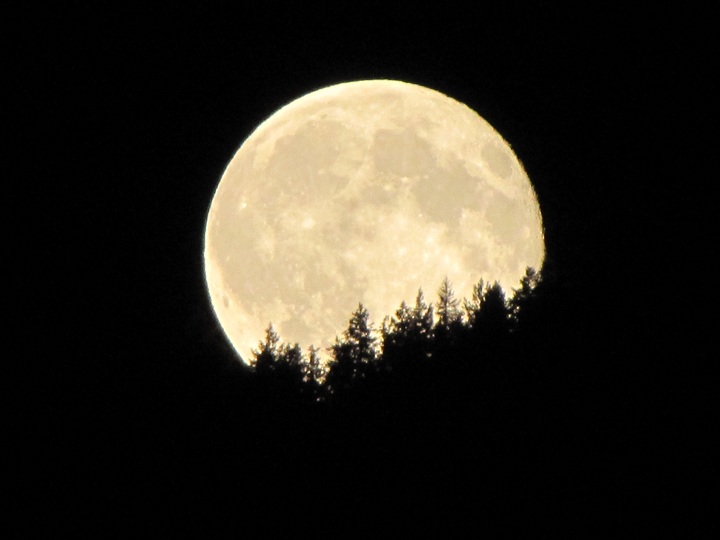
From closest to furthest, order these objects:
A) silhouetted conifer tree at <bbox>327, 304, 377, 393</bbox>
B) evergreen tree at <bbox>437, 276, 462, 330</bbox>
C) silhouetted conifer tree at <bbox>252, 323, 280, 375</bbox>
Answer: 1. evergreen tree at <bbox>437, 276, 462, 330</bbox>
2. silhouetted conifer tree at <bbox>327, 304, 377, 393</bbox>
3. silhouetted conifer tree at <bbox>252, 323, 280, 375</bbox>

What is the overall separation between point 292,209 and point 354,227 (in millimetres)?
1619

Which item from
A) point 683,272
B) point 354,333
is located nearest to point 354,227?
point 354,333

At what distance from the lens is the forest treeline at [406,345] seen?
9086 millimetres

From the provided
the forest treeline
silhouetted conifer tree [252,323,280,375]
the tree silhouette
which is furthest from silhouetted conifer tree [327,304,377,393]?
silhouetted conifer tree [252,323,280,375]

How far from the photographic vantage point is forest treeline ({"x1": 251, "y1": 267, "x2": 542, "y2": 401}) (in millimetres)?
9086

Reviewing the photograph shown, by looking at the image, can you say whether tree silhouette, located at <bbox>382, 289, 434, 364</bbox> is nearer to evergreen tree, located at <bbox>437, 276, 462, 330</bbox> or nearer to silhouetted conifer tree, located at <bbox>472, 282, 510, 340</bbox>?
evergreen tree, located at <bbox>437, 276, 462, 330</bbox>

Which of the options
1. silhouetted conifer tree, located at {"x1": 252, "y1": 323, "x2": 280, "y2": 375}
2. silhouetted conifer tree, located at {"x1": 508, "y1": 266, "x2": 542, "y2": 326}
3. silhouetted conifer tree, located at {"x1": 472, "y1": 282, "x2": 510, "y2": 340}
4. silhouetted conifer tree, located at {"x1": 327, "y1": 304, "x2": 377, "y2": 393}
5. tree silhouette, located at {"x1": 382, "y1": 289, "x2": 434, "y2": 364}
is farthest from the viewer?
silhouetted conifer tree, located at {"x1": 252, "y1": 323, "x2": 280, "y2": 375}

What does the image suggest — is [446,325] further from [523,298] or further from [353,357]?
[353,357]

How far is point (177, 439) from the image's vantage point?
1048 centimetres

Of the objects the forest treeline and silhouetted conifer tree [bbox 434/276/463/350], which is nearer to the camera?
the forest treeline

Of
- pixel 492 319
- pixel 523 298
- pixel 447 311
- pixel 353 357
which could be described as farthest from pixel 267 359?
pixel 523 298

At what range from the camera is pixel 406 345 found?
948cm

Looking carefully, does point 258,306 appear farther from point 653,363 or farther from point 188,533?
point 653,363

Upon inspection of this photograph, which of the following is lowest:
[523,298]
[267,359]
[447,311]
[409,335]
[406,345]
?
[406,345]
